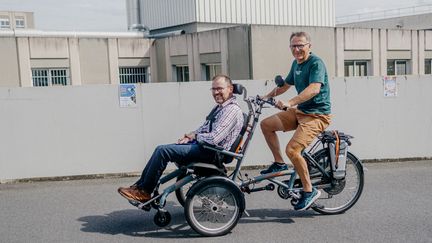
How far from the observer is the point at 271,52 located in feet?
70.9

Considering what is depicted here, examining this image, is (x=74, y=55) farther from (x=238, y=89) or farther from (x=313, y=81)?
(x=313, y=81)

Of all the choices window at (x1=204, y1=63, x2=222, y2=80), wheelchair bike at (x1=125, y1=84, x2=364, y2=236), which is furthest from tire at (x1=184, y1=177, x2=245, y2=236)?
window at (x1=204, y1=63, x2=222, y2=80)

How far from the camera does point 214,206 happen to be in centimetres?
484

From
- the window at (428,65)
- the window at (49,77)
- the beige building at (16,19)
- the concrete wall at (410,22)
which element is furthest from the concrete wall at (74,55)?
the beige building at (16,19)

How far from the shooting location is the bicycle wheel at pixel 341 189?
538 cm

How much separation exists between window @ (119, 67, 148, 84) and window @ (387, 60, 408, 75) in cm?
1418

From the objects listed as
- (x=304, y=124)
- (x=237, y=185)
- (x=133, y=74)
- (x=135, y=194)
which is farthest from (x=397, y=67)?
(x=135, y=194)

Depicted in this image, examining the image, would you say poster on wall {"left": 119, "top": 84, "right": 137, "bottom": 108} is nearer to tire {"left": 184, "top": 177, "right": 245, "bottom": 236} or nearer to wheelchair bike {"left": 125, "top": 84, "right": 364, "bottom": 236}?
wheelchair bike {"left": 125, "top": 84, "right": 364, "bottom": 236}

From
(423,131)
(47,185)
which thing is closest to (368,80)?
(423,131)

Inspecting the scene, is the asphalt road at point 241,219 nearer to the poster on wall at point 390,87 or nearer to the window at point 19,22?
the poster on wall at point 390,87

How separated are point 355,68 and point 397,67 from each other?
11.0 feet

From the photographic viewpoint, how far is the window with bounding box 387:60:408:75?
27366 mm

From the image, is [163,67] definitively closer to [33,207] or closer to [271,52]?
[271,52]

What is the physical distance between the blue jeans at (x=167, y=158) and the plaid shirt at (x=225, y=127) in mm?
131
